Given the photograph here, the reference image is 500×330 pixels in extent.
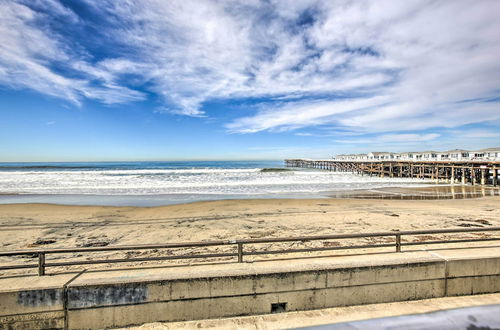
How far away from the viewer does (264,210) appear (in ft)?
47.7

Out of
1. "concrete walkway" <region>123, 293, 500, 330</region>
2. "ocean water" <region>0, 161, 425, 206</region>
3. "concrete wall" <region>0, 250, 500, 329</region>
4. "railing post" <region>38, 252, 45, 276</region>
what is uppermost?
"railing post" <region>38, 252, 45, 276</region>

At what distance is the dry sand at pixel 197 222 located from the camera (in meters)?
9.11

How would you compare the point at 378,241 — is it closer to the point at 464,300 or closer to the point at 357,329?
the point at 464,300

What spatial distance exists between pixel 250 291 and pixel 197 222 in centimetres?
789

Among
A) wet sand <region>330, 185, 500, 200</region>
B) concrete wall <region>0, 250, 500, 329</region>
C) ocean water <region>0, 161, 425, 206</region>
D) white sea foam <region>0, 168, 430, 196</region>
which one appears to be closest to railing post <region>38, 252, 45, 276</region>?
concrete wall <region>0, 250, 500, 329</region>

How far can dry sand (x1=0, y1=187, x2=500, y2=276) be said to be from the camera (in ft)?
29.9

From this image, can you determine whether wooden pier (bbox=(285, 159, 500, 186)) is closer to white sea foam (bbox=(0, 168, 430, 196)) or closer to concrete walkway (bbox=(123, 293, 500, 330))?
white sea foam (bbox=(0, 168, 430, 196))

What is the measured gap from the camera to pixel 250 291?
4277mm

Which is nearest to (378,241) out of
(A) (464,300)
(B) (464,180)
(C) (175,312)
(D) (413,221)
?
(A) (464,300)

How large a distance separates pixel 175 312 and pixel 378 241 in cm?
665

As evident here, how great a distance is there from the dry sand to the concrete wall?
3.26 metres

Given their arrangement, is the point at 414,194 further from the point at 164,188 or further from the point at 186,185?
the point at 164,188

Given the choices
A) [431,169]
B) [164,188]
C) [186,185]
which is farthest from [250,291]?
[431,169]

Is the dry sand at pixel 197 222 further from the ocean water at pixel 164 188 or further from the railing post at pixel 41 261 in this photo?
the ocean water at pixel 164 188
